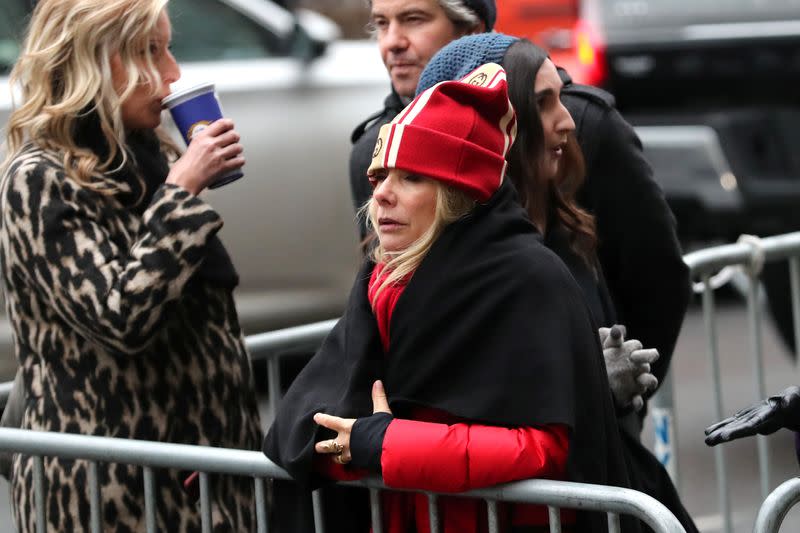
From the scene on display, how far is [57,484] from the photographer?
3363mm

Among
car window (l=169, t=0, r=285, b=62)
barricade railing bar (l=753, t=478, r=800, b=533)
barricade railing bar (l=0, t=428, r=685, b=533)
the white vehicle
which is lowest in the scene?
barricade railing bar (l=753, t=478, r=800, b=533)

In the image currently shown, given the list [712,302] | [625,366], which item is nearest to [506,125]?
[625,366]

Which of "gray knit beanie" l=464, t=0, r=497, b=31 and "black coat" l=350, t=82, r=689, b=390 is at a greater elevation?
"gray knit beanie" l=464, t=0, r=497, b=31

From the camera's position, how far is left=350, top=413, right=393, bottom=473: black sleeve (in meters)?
2.76

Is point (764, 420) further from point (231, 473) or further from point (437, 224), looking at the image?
point (231, 473)

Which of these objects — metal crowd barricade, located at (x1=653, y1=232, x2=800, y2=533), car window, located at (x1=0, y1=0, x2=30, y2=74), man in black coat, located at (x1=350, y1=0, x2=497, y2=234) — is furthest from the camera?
car window, located at (x1=0, y1=0, x2=30, y2=74)

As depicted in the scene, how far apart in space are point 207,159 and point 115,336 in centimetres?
44

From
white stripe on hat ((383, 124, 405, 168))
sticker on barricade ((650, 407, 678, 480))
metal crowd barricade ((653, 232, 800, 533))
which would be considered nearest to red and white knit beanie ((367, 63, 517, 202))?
white stripe on hat ((383, 124, 405, 168))

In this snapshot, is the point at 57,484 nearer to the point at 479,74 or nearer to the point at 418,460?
the point at 418,460

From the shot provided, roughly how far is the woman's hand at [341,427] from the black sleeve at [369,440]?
14 mm

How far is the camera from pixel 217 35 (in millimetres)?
7191

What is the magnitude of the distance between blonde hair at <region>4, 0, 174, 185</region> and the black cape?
2.90 ft

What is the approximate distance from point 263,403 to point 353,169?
12.0 ft

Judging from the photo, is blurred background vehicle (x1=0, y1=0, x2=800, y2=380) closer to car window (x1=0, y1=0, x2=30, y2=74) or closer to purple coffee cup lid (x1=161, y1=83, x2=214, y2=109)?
car window (x1=0, y1=0, x2=30, y2=74)
